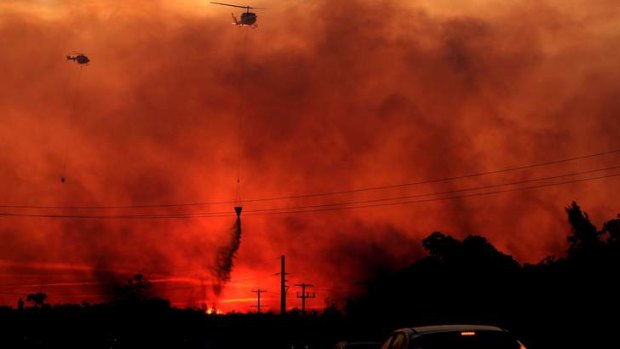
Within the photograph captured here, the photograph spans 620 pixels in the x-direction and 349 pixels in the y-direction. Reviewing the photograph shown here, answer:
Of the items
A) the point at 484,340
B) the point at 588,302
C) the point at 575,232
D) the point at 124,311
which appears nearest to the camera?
the point at 484,340

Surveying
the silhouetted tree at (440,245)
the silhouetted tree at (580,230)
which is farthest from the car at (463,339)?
the silhouetted tree at (440,245)

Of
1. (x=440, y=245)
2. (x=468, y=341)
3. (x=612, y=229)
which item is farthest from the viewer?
(x=440, y=245)

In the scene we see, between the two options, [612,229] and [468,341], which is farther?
[612,229]

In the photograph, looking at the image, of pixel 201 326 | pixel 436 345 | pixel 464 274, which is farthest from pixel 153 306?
pixel 436 345

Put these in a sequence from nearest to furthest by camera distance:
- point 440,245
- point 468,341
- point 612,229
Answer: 1. point 468,341
2. point 612,229
3. point 440,245

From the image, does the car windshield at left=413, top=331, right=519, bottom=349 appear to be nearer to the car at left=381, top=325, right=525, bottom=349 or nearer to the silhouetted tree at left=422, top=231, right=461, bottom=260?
the car at left=381, top=325, right=525, bottom=349

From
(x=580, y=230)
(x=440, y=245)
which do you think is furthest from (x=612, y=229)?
(x=440, y=245)

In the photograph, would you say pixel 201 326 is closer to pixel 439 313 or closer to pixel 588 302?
pixel 439 313

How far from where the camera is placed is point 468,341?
10805 millimetres

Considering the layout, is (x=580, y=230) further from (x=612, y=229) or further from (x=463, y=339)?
(x=463, y=339)

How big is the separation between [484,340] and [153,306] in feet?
560

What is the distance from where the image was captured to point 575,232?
216ft

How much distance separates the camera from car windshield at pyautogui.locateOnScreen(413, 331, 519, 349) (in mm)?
10789

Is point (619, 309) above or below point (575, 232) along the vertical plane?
below
